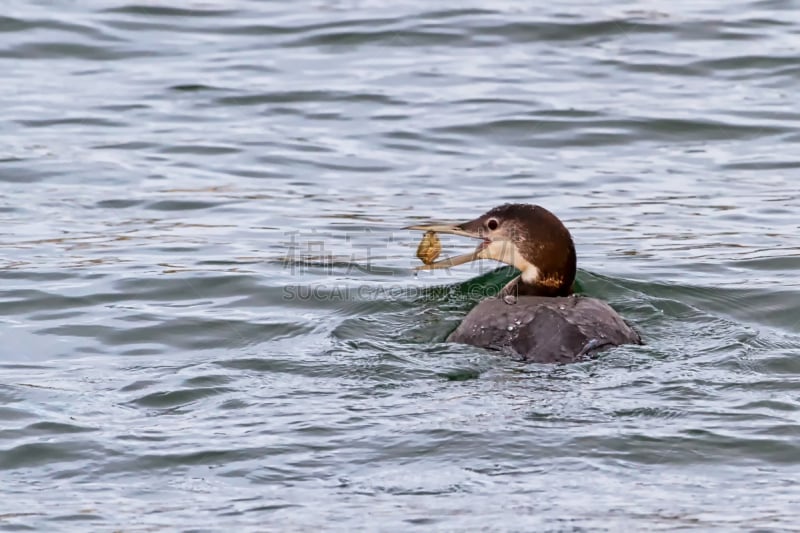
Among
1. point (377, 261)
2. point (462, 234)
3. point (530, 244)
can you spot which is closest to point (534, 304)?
point (530, 244)

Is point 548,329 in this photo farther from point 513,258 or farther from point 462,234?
point 462,234

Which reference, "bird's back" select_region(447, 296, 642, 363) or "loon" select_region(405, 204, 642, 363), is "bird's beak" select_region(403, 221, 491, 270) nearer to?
"loon" select_region(405, 204, 642, 363)

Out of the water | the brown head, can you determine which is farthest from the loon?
the water

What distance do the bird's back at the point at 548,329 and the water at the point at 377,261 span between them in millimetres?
173

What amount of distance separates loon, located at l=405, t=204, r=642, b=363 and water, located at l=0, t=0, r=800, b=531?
0.66ft

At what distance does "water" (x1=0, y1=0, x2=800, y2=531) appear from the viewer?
18.8ft

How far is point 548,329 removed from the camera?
723cm

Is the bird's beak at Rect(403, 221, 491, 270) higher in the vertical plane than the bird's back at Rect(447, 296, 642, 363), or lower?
higher

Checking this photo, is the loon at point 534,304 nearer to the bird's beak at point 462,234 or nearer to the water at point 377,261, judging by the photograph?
the bird's beak at point 462,234

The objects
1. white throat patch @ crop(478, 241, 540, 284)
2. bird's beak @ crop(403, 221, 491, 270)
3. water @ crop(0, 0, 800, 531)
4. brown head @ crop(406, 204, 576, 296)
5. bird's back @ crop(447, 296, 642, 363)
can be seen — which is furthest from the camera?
bird's beak @ crop(403, 221, 491, 270)

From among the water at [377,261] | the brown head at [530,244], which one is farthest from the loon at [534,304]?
the water at [377,261]

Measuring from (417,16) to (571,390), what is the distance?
10766mm

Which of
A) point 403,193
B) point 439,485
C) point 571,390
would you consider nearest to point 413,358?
point 571,390

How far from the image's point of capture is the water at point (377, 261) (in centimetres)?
574
